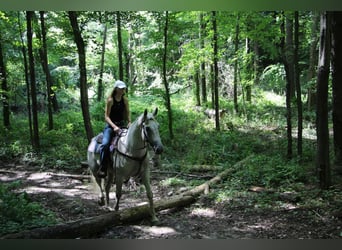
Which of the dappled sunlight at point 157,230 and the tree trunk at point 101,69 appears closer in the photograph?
the dappled sunlight at point 157,230

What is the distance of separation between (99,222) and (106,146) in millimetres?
881

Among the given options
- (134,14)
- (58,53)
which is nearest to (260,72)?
(134,14)

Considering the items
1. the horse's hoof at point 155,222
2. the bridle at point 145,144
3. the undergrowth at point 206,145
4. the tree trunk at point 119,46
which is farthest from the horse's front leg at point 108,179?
the tree trunk at point 119,46

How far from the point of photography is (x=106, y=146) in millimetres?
4043

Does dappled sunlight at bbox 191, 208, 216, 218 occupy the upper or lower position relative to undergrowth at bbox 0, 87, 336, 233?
lower

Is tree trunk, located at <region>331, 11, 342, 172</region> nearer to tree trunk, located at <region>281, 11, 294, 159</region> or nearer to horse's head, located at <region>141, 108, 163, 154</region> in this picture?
tree trunk, located at <region>281, 11, 294, 159</region>

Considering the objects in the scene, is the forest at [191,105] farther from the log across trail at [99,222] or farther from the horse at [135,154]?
the horse at [135,154]

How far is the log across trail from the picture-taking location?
3.48 m

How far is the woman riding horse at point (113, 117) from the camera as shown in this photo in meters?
4.01

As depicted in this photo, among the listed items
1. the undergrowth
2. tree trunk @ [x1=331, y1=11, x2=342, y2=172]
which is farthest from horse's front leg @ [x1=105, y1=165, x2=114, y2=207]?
tree trunk @ [x1=331, y1=11, x2=342, y2=172]

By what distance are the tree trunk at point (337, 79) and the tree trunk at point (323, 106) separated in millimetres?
313

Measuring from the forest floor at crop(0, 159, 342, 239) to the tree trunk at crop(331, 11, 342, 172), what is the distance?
98 centimetres
